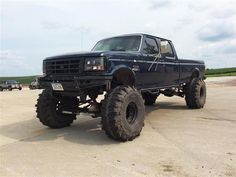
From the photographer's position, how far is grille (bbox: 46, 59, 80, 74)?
7.73 m

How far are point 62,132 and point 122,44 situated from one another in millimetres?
2580

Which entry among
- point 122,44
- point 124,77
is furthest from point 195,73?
point 124,77

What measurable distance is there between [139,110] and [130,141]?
853 mm

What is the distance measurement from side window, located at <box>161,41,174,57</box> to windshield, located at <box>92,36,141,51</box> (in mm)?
1032

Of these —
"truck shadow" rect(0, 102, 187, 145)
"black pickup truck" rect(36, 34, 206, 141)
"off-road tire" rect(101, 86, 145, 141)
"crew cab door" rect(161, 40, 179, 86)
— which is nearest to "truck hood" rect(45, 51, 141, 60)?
"black pickup truck" rect(36, 34, 206, 141)

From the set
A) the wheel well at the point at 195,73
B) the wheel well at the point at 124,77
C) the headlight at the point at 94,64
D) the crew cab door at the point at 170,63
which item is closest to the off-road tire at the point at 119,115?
the wheel well at the point at 124,77

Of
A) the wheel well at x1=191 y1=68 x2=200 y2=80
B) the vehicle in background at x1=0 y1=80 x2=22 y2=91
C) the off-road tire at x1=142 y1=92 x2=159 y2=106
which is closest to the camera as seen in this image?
the wheel well at x1=191 y1=68 x2=200 y2=80

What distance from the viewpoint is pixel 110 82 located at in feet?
24.6

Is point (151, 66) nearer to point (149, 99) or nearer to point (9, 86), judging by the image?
point (149, 99)

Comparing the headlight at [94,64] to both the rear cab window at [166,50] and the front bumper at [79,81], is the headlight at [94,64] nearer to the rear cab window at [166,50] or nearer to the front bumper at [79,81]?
the front bumper at [79,81]

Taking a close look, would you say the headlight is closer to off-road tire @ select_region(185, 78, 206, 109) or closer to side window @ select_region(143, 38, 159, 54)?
side window @ select_region(143, 38, 159, 54)

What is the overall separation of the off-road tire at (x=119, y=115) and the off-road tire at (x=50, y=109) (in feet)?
6.23

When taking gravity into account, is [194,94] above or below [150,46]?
below

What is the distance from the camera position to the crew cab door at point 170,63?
10.3 metres
